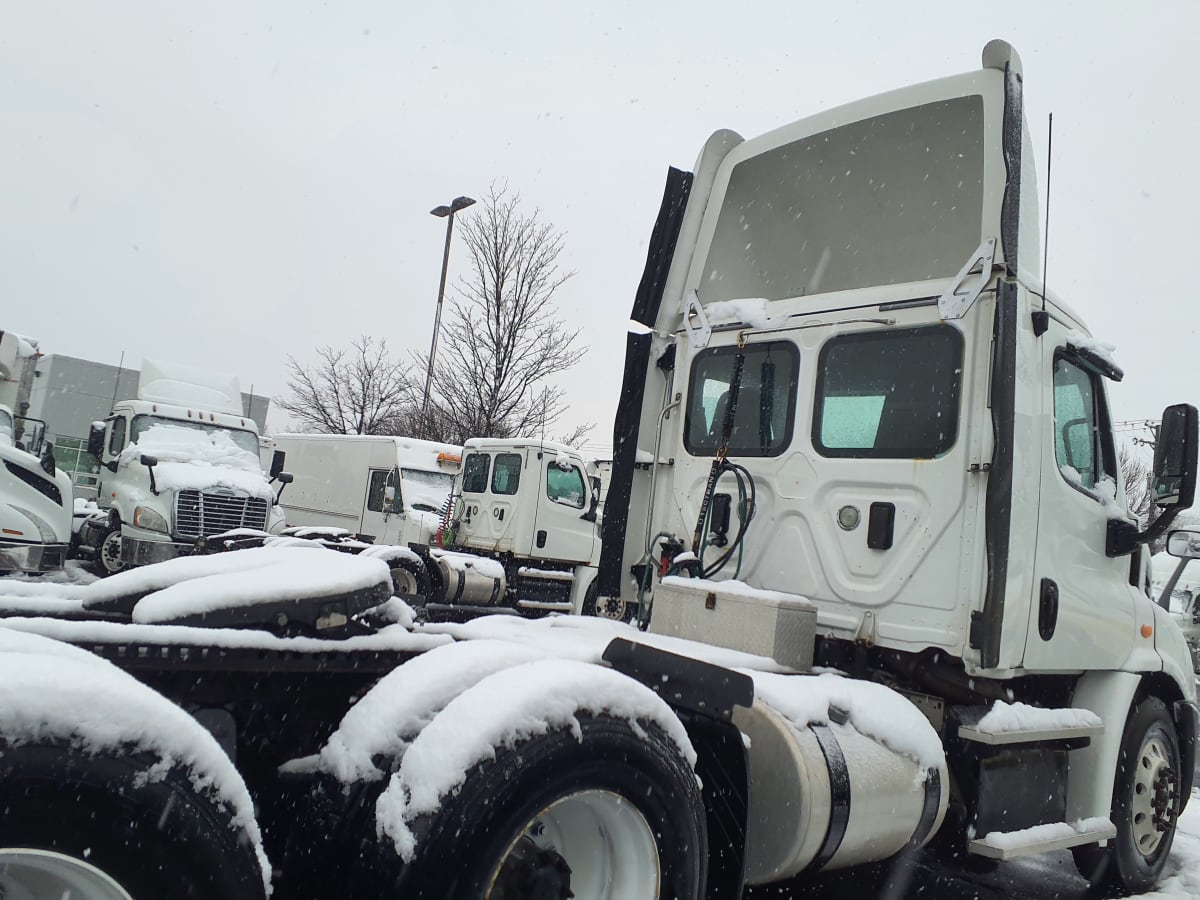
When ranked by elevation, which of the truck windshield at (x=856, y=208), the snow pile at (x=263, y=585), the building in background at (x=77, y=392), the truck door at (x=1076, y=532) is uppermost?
the building in background at (x=77, y=392)

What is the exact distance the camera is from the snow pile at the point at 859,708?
10.8 feet

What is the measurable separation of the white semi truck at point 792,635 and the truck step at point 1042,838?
17 millimetres

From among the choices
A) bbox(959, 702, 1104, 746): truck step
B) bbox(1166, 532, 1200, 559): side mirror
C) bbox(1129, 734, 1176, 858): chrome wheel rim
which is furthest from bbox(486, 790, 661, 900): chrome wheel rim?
bbox(1166, 532, 1200, 559): side mirror

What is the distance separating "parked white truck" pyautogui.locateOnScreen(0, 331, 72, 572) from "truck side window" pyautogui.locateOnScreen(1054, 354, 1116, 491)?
10488 mm

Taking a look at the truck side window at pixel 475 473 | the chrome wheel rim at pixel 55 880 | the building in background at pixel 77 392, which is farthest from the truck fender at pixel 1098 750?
the building in background at pixel 77 392

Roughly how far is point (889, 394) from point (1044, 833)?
215 cm

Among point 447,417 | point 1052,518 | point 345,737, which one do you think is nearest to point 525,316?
point 447,417

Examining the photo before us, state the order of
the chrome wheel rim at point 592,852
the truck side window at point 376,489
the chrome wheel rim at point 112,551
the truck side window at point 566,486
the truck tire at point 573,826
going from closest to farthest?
the truck tire at point 573,826
the chrome wheel rim at point 592,852
the chrome wheel rim at point 112,551
the truck side window at point 566,486
the truck side window at point 376,489

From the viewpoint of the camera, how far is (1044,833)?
400cm

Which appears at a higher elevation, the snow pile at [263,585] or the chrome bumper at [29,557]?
the snow pile at [263,585]

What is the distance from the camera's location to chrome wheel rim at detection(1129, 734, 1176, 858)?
4.68 m

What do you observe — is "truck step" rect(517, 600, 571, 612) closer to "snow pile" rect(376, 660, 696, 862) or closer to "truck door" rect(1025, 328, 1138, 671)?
"truck door" rect(1025, 328, 1138, 671)

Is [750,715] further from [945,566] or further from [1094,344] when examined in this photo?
[1094,344]

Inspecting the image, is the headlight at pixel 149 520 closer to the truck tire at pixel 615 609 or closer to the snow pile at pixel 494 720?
the truck tire at pixel 615 609
